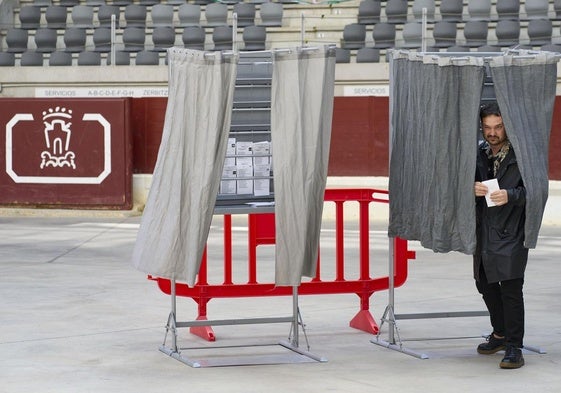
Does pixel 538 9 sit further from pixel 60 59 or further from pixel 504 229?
pixel 504 229

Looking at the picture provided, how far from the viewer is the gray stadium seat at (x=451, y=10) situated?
22609 millimetres

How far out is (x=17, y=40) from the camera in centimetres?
2425

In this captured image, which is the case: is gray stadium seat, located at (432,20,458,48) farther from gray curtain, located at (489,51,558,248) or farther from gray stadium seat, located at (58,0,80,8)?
gray curtain, located at (489,51,558,248)

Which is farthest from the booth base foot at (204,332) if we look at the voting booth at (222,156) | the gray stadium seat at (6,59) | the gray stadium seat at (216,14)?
the gray stadium seat at (6,59)

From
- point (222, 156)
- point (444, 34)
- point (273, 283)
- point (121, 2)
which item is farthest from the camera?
point (121, 2)

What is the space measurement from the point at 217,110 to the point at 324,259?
624 cm

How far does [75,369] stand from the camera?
7680 millimetres

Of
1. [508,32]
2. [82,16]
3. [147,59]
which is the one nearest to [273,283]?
[508,32]

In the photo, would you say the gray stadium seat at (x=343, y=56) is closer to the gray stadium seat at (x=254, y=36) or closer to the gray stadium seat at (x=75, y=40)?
the gray stadium seat at (x=254, y=36)

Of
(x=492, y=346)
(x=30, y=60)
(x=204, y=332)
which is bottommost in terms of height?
(x=204, y=332)

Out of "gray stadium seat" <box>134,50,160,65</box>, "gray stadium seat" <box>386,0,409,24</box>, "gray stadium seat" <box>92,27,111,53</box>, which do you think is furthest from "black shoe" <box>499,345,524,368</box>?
"gray stadium seat" <box>92,27,111,53</box>

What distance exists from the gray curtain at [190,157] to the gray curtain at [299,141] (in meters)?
0.31

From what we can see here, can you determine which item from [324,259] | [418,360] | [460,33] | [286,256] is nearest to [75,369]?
[286,256]

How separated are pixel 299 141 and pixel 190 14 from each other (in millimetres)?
16690
